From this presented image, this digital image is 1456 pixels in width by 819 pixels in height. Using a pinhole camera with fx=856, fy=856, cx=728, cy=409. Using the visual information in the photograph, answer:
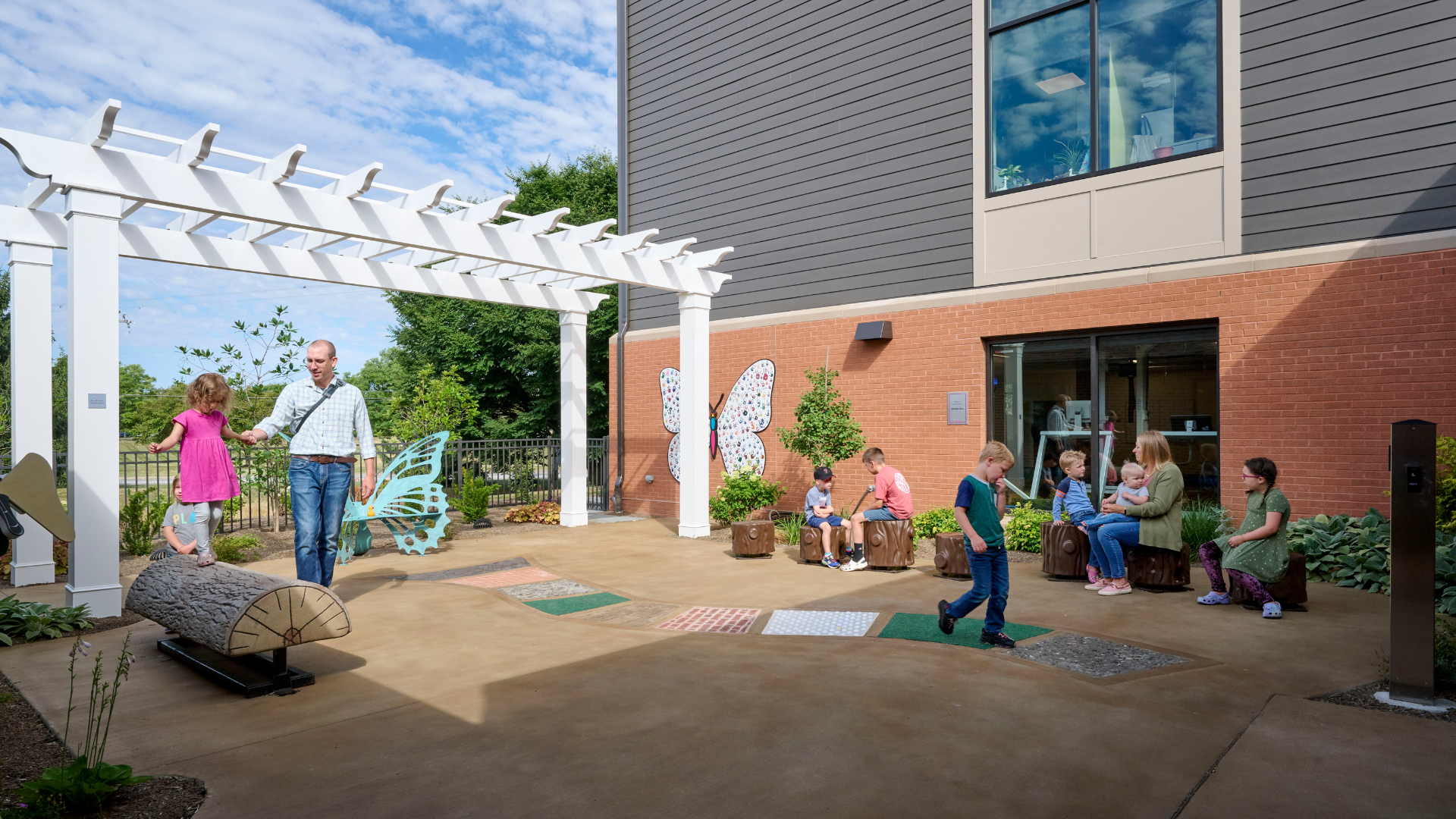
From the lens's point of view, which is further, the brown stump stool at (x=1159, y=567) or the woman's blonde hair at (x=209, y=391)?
the brown stump stool at (x=1159, y=567)

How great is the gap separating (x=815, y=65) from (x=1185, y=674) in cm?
969

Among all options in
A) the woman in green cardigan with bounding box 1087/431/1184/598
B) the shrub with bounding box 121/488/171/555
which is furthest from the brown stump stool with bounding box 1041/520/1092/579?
the shrub with bounding box 121/488/171/555

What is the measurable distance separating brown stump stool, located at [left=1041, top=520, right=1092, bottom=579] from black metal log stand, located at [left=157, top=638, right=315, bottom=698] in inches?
240

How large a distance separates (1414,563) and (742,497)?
7429 mm

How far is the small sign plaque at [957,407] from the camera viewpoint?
33.8ft

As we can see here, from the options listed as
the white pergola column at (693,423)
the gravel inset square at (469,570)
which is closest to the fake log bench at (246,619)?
the gravel inset square at (469,570)

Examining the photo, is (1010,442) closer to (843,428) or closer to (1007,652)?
(843,428)

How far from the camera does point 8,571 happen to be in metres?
8.11

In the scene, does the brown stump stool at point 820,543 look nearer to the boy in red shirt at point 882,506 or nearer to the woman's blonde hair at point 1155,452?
the boy in red shirt at point 882,506

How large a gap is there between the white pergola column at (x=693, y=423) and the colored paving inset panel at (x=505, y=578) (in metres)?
2.74

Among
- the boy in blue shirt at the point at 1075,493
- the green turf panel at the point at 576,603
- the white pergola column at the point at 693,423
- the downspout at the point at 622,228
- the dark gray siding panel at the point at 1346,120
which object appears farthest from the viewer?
the downspout at the point at 622,228

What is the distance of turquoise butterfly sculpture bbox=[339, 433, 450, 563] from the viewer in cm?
937

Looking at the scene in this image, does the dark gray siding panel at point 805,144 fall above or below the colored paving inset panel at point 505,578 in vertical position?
above

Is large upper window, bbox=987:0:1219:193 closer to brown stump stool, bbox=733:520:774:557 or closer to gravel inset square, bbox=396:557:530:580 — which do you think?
brown stump stool, bbox=733:520:774:557
